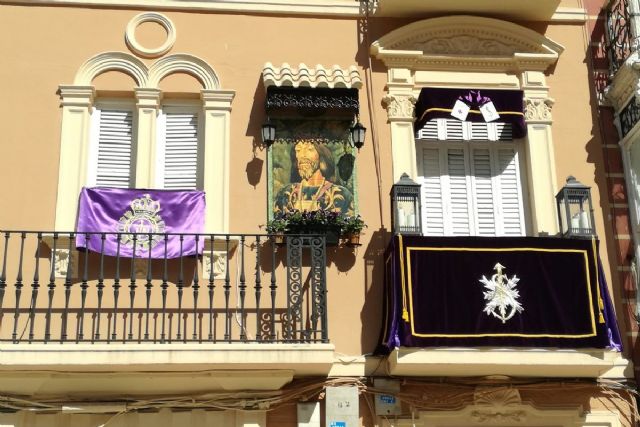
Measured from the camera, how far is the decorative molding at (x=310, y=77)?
1110 cm


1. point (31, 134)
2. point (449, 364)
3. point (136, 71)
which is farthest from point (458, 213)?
point (31, 134)

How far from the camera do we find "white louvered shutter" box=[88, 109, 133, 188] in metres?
11.0

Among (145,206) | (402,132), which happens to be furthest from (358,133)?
(145,206)

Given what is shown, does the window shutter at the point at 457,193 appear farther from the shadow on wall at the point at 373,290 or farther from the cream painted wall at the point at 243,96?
the shadow on wall at the point at 373,290

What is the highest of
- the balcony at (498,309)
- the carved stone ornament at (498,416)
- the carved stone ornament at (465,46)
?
the carved stone ornament at (465,46)

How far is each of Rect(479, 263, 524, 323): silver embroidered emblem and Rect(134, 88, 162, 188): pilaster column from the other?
13.6ft

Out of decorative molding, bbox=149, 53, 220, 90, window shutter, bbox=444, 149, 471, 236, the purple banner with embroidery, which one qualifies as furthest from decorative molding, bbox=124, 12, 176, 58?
window shutter, bbox=444, 149, 471, 236

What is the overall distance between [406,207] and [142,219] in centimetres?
307

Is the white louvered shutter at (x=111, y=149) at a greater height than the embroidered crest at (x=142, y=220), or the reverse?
the white louvered shutter at (x=111, y=149)

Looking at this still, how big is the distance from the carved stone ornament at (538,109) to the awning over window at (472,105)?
136 millimetres

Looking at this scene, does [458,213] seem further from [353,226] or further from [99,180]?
[99,180]

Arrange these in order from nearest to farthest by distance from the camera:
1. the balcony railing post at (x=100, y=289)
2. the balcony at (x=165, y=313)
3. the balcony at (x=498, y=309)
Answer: the balcony at (x=165, y=313) < the balcony railing post at (x=100, y=289) < the balcony at (x=498, y=309)

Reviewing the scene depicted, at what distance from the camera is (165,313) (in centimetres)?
1011

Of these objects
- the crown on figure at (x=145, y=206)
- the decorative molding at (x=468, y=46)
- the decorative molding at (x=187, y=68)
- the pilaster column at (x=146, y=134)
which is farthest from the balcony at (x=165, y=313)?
the decorative molding at (x=468, y=46)
